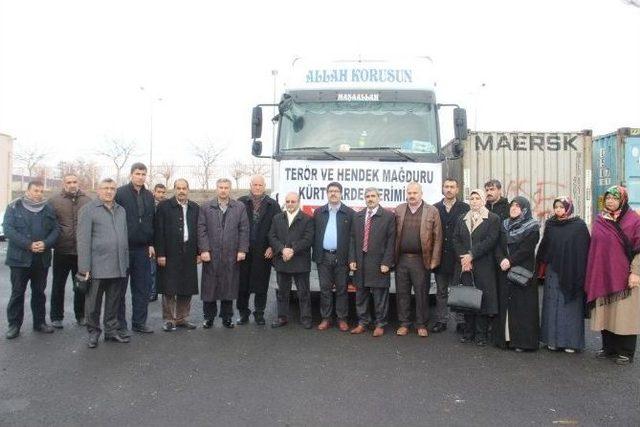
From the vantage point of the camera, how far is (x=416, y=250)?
6.56 m

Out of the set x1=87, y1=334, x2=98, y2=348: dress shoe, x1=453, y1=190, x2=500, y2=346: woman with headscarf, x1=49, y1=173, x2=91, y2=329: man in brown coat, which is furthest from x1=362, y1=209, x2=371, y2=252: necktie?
x1=49, y1=173, x2=91, y2=329: man in brown coat

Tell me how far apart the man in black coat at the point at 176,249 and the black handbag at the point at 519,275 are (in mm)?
3717

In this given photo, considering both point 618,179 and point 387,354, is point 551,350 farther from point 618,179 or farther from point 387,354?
point 618,179

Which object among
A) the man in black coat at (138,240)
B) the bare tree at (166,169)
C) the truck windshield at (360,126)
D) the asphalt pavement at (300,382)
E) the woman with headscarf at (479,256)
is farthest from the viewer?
the bare tree at (166,169)

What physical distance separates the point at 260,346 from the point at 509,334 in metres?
2.76

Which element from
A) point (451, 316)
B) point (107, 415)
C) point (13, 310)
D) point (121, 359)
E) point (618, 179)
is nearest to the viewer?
point (107, 415)

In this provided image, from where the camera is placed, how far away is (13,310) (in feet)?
21.2

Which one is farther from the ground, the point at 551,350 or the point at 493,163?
the point at 493,163

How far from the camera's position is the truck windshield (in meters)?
7.46

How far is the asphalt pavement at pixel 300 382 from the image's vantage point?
4.15 metres

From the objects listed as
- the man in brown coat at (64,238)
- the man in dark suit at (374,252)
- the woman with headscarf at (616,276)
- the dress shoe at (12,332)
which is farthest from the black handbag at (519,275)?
the dress shoe at (12,332)

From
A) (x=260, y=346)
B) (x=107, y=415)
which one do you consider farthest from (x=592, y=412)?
(x=107, y=415)

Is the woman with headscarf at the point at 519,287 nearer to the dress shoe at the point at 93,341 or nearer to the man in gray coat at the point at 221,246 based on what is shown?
the man in gray coat at the point at 221,246

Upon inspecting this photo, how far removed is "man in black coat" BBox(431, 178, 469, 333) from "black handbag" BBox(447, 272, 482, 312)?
0.45 metres
